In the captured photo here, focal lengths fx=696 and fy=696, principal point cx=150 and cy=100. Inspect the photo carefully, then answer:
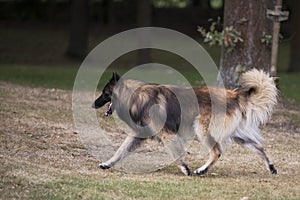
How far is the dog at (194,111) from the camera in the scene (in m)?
9.05

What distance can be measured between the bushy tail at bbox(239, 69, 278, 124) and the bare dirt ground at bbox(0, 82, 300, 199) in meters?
0.82

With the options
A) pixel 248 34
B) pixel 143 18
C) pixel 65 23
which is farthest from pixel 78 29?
pixel 248 34

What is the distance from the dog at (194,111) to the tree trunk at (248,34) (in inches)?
209

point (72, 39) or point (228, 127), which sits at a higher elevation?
point (228, 127)

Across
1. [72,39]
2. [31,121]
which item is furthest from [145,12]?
[31,121]

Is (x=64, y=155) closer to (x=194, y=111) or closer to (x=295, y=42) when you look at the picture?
(x=194, y=111)

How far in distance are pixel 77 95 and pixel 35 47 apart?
856 inches

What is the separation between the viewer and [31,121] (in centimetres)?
1215

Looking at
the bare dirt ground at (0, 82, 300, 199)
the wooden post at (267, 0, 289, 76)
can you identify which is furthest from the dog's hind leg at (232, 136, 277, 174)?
the wooden post at (267, 0, 289, 76)

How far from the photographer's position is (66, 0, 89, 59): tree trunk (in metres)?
30.7

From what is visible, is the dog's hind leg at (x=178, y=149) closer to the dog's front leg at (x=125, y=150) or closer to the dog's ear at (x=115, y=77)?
the dog's front leg at (x=125, y=150)

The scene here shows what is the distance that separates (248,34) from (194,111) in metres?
5.83

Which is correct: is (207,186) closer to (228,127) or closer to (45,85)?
(228,127)

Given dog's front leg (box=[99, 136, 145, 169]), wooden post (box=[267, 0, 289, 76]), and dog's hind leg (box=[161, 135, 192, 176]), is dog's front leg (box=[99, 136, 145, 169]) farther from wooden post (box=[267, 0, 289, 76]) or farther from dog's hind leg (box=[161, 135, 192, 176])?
wooden post (box=[267, 0, 289, 76])
